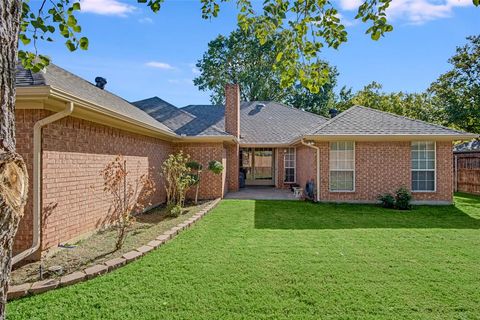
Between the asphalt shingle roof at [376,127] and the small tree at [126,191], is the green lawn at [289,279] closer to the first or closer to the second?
the small tree at [126,191]

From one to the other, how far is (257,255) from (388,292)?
230 centimetres

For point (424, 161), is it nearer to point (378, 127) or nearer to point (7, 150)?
point (378, 127)

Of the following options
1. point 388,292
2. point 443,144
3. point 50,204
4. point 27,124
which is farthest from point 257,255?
point 443,144

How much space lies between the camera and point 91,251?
5.73 meters

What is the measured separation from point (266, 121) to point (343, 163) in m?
8.38

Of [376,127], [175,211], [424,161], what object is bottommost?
[175,211]

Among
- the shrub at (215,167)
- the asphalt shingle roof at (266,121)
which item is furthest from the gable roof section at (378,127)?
the shrub at (215,167)

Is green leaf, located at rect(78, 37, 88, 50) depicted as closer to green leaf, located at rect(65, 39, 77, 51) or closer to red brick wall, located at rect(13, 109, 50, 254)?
green leaf, located at rect(65, 39, 77, 51)

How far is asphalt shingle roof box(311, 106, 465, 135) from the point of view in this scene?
1182 centimetres

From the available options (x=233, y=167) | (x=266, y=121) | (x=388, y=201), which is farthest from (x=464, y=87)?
(x=233, y=167)

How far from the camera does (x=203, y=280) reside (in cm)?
457

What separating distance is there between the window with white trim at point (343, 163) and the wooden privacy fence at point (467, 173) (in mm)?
9807

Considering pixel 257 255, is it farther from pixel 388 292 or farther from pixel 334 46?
pixel 334 46

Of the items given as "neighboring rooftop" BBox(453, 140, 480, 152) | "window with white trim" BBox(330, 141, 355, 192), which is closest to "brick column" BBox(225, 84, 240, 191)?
"window with white trim" BBox(330, 141, 355, 192)
